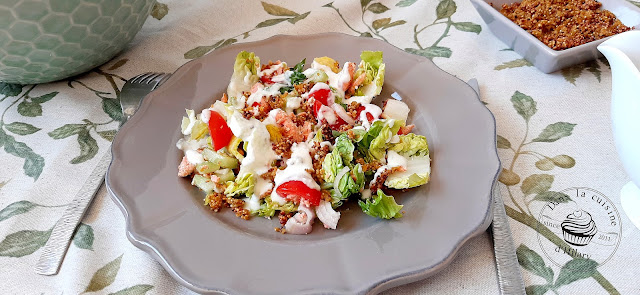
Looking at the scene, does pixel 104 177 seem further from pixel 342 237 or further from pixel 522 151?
pixel 522 151

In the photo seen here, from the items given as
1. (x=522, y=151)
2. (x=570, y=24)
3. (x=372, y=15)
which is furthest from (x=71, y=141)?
(x=570, y=24)

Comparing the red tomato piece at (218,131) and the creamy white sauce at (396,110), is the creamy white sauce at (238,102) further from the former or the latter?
the creamy white sauce at (396,110)

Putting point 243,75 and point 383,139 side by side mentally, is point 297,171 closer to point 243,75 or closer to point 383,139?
point 383,139

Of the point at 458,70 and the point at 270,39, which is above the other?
the point at 270,39

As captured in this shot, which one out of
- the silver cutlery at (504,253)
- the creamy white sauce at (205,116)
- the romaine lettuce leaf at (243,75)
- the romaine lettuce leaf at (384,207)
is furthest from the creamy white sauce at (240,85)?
the silver cutlery at (504,253)

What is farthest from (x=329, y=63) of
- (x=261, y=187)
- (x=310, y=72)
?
(x=261, y=187)

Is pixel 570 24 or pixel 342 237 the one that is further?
pixel 570 24
